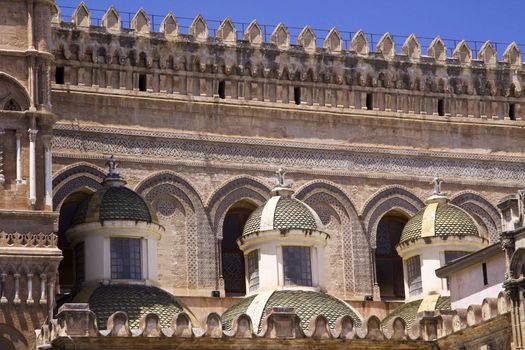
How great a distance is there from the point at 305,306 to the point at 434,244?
162 inches

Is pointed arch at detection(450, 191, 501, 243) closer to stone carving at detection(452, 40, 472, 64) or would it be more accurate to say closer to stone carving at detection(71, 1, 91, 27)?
stone carving at detection(452, 40, 472, 64)

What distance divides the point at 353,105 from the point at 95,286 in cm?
859

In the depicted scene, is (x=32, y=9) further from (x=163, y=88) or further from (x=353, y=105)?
(x=353, y=105)

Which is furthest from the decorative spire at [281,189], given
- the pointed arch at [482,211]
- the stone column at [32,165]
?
the stone column at [32,165]

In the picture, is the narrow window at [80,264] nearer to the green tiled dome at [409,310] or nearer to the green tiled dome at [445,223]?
the green tiled dome at [409,310]

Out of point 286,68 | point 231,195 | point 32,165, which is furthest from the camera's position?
point 286,68

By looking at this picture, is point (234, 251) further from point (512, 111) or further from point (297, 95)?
point (512, 111)

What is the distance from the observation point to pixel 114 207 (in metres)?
30.5

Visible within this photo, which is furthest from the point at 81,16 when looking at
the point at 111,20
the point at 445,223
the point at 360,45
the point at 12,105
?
the point at 445,223

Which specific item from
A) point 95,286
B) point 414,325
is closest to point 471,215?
point 414,325

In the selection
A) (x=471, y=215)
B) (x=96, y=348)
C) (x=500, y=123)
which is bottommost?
(x=96, y=348)

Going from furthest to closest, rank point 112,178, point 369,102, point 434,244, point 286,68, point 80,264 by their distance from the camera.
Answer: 1. point 369,102
2. point 286,68
3. point 434,244
4. point 112,178
5. point 80,264

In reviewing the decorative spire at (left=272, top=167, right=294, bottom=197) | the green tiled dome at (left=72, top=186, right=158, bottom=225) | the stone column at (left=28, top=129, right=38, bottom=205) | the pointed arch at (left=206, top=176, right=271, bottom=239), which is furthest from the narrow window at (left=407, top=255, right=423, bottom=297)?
the stone column at (left=28, top=129, right=38, bottom=205)

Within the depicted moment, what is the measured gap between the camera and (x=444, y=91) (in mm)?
36156
